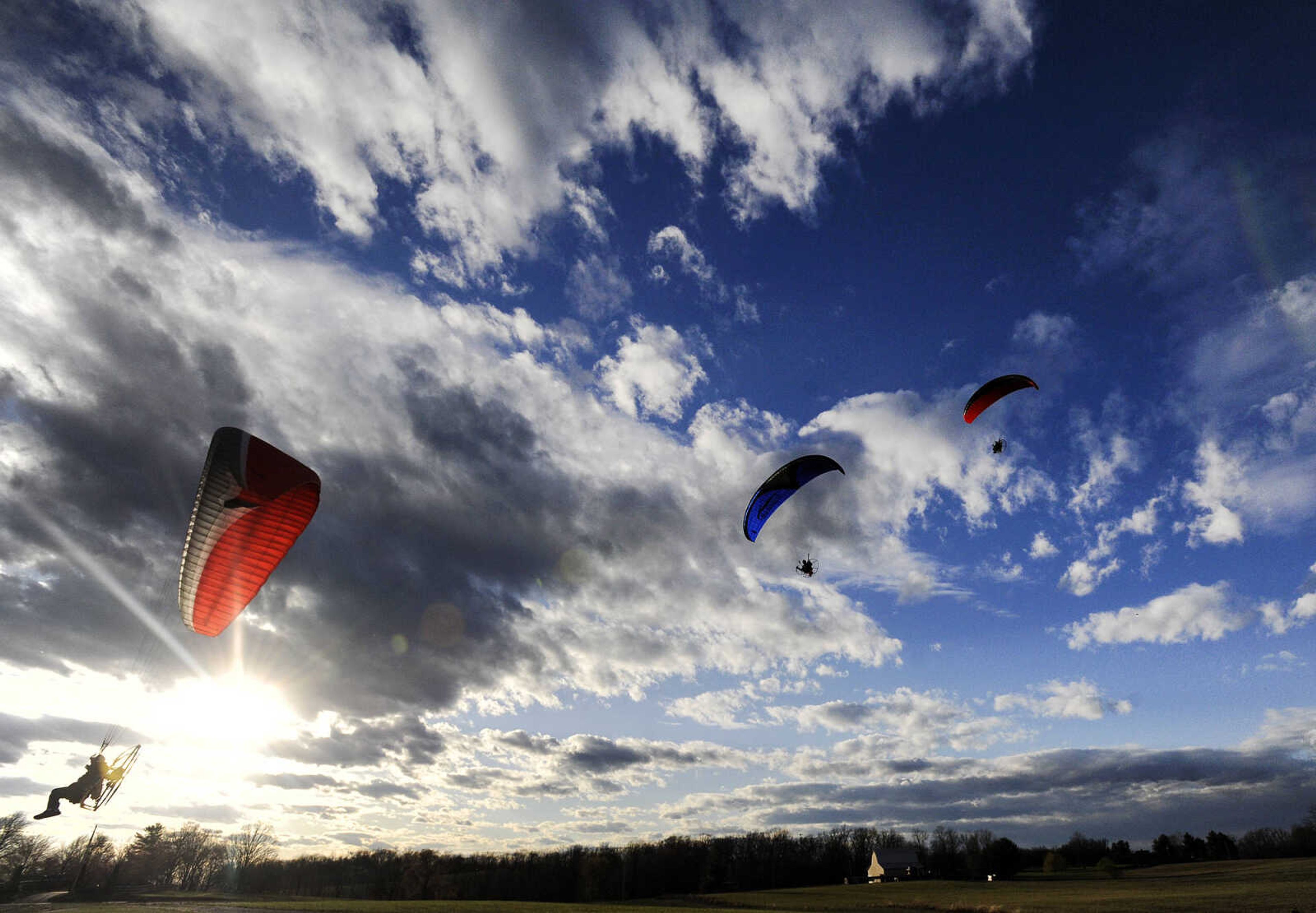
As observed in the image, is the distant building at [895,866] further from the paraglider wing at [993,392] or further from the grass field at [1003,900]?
the paraglider wing at [993,392]

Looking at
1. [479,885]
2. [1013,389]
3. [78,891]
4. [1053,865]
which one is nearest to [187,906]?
[479,885]

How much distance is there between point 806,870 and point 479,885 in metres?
51.7

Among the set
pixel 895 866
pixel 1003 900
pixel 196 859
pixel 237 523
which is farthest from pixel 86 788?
pixel 196 859

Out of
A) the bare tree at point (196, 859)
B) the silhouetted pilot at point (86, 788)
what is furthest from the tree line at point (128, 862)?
the silhouetted pilot at point (86, 788)

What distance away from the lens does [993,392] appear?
2973 cm

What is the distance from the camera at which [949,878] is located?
96.0 meters

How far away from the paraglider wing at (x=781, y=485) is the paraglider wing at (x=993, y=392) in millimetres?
8338

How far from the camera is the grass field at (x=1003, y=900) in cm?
4050

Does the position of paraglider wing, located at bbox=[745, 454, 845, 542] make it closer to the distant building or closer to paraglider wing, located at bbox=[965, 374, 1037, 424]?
paraglider wing, located at bbox=[965, 374, 1037, 424]

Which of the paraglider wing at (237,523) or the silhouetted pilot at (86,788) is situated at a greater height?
the paraglider wing at (237,523)

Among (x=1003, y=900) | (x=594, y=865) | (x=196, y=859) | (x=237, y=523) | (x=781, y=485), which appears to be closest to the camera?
(x=237, y=523)

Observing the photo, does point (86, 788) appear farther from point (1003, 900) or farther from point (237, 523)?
point (1003, 900)

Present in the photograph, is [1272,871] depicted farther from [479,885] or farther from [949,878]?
[479,885]

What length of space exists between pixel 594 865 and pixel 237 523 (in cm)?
9516
